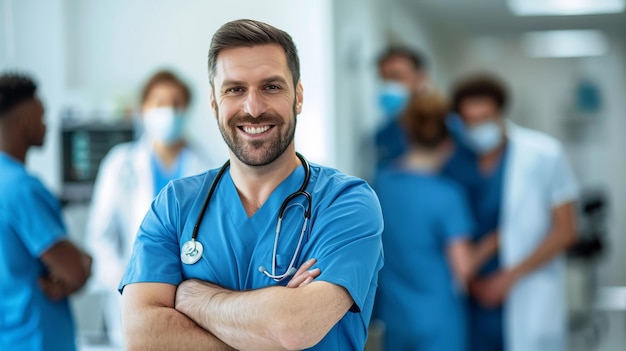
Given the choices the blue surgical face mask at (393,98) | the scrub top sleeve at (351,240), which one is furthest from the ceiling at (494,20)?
the scrub top sleeve at (351,240)

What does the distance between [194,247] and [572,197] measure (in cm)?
195

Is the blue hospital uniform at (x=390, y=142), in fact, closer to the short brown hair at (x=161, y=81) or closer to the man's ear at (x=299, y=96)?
the short brown hair at (x=161, y=81)

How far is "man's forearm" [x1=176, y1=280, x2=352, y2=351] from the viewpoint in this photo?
676 millimetres

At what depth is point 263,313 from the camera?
683mm

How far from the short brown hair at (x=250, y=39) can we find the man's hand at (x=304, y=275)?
16 centimetres

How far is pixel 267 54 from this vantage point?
63 centimetres

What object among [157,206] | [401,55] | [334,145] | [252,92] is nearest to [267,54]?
[252,92]

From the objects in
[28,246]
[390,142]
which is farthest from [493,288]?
[28,246]

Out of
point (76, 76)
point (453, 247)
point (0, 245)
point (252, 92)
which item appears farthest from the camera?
point (76, 76)

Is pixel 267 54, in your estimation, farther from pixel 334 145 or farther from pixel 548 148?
pixel 548 148

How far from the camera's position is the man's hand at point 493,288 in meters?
2.39

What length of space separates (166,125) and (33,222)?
0.30 m

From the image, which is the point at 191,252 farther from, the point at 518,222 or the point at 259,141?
the point at 518,222

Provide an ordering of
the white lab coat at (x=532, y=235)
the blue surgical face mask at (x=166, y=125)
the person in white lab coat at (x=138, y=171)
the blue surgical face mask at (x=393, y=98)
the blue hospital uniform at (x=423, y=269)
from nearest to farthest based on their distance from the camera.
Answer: the person in white lab coat at (x=138, y=171), the blue surgical face mask at (x=166, y=125), the blue hospital uniform at (x=423, y=269), the white lab coat at (x=532, y=235), the blue surgical face mask at (x=393, y=98)
